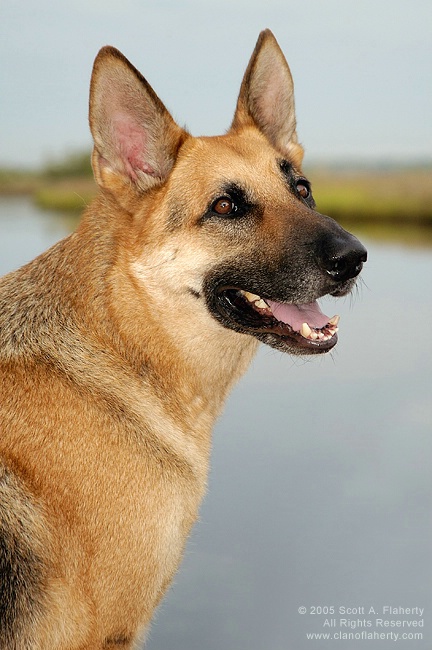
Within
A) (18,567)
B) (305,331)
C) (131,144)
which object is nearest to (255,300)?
(305,331)

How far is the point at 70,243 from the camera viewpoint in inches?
172

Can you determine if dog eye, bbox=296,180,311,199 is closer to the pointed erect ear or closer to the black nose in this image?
the pointed erect ear

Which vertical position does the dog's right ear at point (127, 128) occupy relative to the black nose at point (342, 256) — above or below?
above

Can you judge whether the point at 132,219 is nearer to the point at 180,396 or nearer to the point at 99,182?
the point at 99,182

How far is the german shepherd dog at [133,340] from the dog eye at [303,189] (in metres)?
0.06

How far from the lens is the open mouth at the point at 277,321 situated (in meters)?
4.32

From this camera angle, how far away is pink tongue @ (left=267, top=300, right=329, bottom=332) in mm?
4367

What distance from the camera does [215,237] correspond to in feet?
14.1

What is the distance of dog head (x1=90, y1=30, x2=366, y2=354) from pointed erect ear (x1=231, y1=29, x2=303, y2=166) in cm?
50

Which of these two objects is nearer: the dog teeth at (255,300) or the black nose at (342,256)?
the black nose at (342,256)

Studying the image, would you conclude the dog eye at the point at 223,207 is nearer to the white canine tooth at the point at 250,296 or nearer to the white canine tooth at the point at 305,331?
the white canine tooth at the point at 250,296

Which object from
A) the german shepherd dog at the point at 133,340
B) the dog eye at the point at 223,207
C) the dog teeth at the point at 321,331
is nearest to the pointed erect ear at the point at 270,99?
the german shepherd dog at the point at 133,340

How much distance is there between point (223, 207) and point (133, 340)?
86 cm

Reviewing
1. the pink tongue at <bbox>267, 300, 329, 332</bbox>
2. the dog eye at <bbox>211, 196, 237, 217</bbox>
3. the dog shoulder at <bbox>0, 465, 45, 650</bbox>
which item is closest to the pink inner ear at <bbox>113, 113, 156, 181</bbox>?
the dog eye at <bbox>211, 196, 237, 217</bbox>
